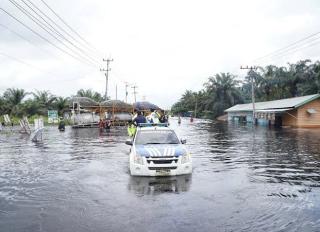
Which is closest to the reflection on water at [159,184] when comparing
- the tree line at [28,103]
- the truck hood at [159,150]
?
the truck hood at [159,150]

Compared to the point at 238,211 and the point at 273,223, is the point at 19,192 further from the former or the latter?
the point at 273,223

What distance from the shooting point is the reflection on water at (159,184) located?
8680mm

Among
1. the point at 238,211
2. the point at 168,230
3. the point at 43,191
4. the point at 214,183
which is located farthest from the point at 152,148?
the point at 168,230

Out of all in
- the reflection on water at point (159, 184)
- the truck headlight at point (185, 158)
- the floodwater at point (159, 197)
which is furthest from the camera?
the truck headlight at point (185, 158)

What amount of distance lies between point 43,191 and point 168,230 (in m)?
4.26

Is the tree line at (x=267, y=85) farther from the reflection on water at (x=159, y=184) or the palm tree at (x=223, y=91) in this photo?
the reflection on water at (x=159, y=184)

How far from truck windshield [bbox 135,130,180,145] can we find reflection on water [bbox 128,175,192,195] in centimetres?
144

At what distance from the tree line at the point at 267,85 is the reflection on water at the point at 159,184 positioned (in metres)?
50.7

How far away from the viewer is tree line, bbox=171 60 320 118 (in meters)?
62.4

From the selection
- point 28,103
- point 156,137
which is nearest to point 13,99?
point 28,103

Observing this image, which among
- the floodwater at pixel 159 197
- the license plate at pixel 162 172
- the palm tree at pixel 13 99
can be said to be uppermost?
the palm tree at pixel 13 99

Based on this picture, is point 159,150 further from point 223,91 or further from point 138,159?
point 223,91

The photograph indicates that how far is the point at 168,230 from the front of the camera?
5.76 m

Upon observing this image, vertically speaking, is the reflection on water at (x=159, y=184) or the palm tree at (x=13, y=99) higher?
the palm tree at (x=13, y=99)
